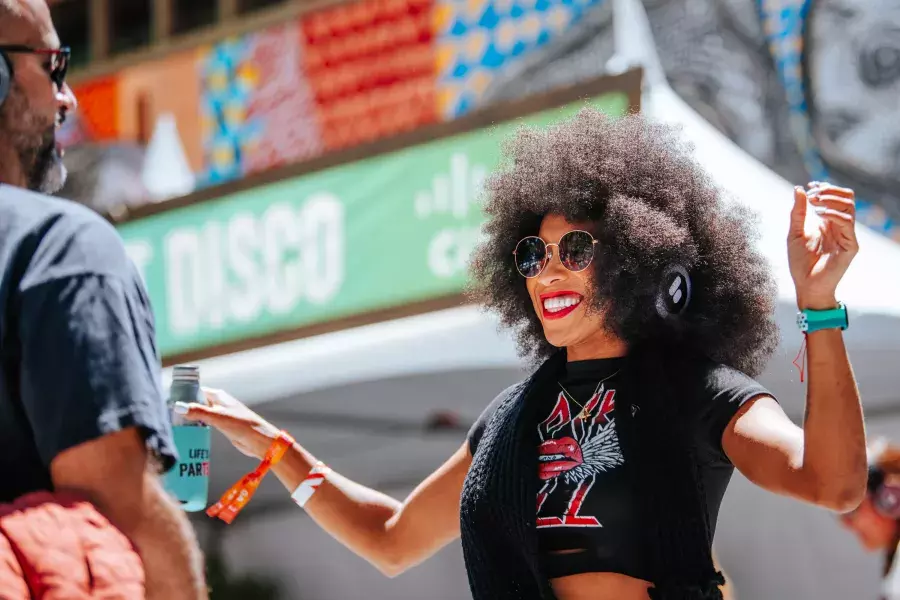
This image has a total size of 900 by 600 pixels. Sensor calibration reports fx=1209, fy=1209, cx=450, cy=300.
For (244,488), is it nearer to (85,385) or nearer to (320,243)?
(85,385)

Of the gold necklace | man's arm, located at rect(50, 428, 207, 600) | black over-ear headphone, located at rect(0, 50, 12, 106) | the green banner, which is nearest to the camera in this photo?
man's arm, located at rect(50, 428, 207, 600)

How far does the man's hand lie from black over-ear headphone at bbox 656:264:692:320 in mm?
395

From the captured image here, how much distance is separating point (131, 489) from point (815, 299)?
4.02ft

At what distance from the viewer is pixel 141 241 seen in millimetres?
6414

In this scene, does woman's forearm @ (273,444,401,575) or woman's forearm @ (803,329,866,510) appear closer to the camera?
woman's forearm @ (803,329,866,510)

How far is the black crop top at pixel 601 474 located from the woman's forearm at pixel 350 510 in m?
0.61

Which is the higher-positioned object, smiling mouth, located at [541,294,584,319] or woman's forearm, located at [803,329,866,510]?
smiling mouth, located at [541,294,584,319]

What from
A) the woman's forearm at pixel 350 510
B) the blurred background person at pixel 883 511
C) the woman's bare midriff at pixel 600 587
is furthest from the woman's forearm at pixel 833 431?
the blurred background person at pixel 883 511

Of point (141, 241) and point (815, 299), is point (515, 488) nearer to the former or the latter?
point (815, 299)

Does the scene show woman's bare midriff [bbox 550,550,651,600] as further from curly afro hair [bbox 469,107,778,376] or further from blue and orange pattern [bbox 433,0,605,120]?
blue and orange pattern [bbox 433,0,605,120]

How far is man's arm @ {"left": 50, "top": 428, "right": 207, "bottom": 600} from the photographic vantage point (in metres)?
1.40

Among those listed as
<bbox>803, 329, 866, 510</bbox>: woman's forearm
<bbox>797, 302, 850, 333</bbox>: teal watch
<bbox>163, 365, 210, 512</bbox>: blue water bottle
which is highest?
<bbox>797, 302, 850, 333</bbox>: teal watch

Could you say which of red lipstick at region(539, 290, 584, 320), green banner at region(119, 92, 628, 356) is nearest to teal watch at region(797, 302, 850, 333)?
red lipstick at region(539, 290, 584, 320)

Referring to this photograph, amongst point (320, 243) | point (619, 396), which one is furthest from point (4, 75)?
point (320, 243)
